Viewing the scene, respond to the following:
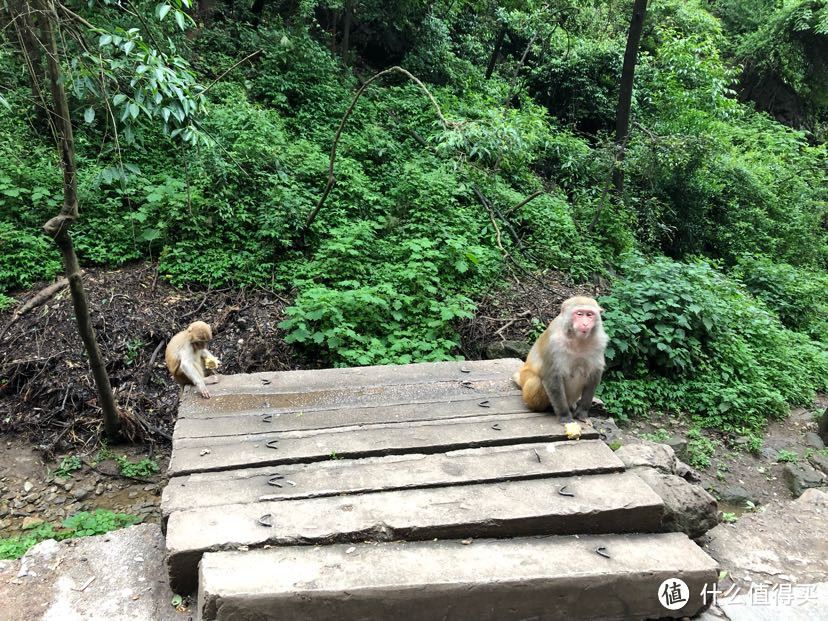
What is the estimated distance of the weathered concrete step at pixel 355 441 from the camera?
3338mm

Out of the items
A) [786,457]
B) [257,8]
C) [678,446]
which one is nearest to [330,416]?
[678,446]

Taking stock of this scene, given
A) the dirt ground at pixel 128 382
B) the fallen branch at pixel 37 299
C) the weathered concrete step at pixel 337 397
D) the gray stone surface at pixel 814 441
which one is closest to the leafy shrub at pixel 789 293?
the dirt ground at pixel 128 382

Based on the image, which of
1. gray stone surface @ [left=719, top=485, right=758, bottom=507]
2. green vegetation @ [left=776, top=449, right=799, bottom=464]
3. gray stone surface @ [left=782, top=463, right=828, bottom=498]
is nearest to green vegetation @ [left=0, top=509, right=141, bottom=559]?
gray stone surface @ [left=719, top=485, right=758, bottom=507]

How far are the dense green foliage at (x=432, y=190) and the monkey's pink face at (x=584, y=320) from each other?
8.66ft

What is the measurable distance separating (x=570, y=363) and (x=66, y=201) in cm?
382

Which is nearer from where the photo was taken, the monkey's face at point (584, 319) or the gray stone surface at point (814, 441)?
the monkey's face at point (584, 319)

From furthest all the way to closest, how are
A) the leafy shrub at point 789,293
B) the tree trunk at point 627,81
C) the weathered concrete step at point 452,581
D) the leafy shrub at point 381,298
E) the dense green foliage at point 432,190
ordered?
the tree trunk at point 627,81
the leafy shrub at point 789,293
the dense green foliage at point 432,190
the leafy shrub at point 381,298
the weathered concrete step at point 452,581

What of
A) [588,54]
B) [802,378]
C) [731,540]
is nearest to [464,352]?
[731,540]

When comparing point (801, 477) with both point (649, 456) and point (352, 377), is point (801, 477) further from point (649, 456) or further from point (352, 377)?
point (352, 377)

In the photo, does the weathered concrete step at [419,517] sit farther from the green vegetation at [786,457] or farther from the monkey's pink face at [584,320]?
the green vegetation at [786,457]

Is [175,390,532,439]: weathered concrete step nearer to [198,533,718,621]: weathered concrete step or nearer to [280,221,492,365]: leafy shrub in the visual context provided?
[198,533,718,621]: weathered concrete step

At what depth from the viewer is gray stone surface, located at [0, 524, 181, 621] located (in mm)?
2891

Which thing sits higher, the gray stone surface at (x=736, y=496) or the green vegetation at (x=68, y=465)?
the green vegetation at (x=68, y=465)

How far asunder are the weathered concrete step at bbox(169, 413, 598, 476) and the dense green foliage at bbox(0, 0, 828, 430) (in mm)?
2112
